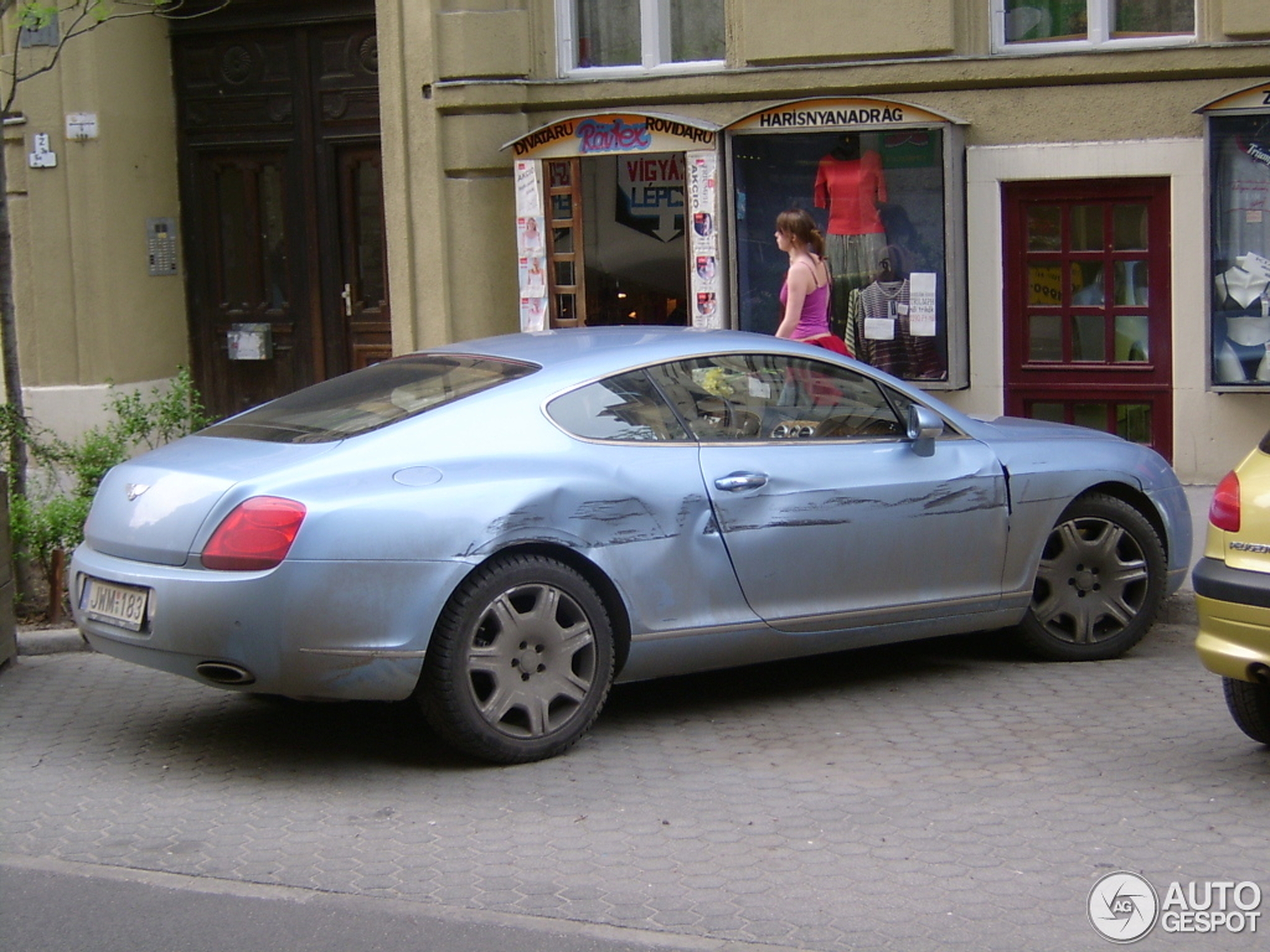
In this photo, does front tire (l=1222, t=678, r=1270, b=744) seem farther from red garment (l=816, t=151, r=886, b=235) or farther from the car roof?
red garment (l=816, t=151, r=886, b=235)

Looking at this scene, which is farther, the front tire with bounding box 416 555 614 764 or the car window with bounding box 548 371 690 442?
the car window with bounding box 548 371 690 442

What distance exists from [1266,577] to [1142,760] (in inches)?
33.1

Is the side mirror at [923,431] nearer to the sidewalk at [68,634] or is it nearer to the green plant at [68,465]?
the sidewalk at [68,634]

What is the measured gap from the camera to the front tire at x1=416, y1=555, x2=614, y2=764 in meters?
5.74

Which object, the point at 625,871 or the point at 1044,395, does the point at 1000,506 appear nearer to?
the point at 625,871

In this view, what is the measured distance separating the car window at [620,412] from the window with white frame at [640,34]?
269 inches

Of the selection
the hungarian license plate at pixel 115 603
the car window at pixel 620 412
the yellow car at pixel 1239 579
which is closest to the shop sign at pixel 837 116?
the car window at pixel 620 412

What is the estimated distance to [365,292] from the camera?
14734 mm

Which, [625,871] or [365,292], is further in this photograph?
[365,292]

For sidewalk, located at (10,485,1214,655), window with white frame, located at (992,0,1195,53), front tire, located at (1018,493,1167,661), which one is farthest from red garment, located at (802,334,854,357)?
front tire, located at (1018,493,1167,661)

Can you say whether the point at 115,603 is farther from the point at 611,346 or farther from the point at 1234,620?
the point at 1234,620

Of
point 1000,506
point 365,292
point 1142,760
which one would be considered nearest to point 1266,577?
point 1142,760

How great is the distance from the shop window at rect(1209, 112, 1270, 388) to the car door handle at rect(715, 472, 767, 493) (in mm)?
5994

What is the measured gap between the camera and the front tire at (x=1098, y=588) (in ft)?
23.9
